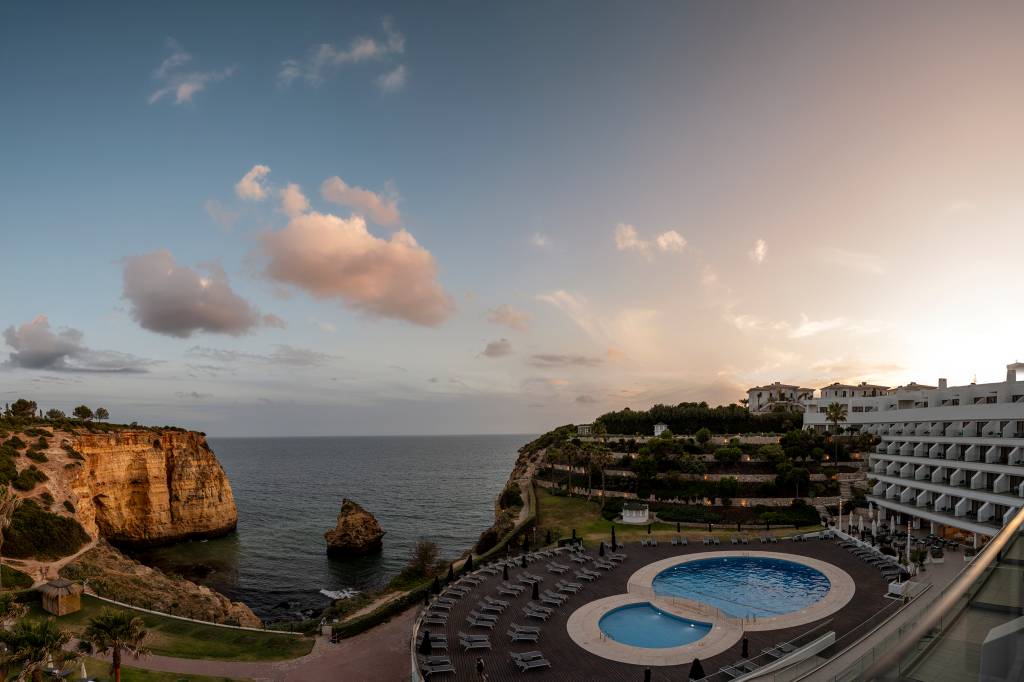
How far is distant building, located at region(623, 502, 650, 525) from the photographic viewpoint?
2298 inches

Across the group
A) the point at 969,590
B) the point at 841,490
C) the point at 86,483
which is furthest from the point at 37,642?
the point at 841,490

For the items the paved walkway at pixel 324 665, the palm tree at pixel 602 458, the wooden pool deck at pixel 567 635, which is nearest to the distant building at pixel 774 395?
the palm tree at pixel 602 458

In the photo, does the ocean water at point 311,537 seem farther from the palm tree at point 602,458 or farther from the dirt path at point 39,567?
the palm tree at point 602,458

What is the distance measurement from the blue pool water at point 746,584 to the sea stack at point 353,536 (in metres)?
42.0

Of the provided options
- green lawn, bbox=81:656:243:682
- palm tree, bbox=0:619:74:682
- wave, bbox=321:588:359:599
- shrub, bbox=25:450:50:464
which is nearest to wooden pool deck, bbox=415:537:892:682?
green lawn, bbox=81:656:243:682

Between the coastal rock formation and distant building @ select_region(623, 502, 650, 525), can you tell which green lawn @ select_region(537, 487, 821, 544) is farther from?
the coastal rock formation

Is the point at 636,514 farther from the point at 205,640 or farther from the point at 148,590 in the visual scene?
the point at 148,590

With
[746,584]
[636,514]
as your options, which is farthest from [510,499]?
[746,584]

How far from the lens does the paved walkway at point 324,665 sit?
27.9 m

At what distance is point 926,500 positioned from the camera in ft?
171

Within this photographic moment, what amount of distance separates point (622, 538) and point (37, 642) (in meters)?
43.5

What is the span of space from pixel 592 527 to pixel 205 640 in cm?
3624

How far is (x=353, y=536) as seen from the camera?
224ft

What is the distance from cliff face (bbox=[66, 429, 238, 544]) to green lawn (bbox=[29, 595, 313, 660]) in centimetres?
2878
